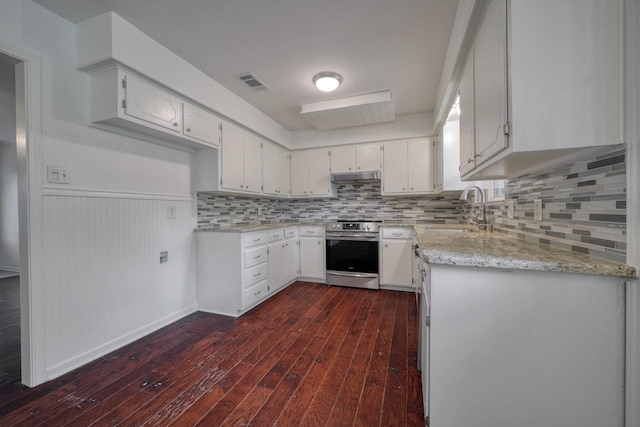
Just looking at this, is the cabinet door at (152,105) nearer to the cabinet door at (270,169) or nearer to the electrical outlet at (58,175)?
the electrical outlet at (58,175)

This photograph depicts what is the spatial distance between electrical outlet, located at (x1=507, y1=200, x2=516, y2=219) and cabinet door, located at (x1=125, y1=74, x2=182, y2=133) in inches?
107

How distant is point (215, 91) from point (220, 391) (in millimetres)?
2596

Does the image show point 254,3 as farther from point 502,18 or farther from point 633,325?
point 633,325

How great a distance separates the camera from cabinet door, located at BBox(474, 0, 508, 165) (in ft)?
3.36

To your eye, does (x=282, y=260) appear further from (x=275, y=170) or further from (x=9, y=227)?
(x=9, y=227)

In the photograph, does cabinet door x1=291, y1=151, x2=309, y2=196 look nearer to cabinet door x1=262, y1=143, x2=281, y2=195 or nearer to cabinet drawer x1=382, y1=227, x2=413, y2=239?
cabinet door x1=262, y1=143, x2=281, y2=195

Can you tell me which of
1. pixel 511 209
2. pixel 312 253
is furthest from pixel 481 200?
pixel 312 253

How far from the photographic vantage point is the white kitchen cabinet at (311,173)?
13.0 feet

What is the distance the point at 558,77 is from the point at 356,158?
2934 mm

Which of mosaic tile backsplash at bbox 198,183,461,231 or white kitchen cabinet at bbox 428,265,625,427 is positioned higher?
mosaic tile backsplash at bbox 198,183,461,231

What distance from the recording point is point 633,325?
82 cm

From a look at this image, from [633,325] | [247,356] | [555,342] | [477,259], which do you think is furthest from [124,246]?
[633,325]

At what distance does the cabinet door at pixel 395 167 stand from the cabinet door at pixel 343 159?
0.45m

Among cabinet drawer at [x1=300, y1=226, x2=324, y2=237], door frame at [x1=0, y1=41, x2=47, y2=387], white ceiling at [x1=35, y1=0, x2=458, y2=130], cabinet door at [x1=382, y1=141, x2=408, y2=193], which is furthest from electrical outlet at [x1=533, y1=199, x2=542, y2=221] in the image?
door frame at [x1=0, y1=41, x2=47, y2=387]
